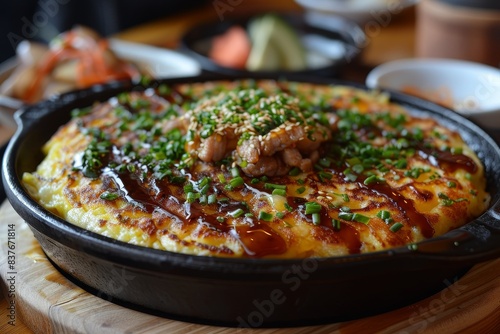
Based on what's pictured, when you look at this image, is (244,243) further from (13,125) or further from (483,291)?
(13,125)

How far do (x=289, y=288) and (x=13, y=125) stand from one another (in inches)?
107

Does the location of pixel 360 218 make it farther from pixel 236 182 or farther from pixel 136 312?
pixel 136 312

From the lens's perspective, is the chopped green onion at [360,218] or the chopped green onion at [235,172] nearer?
the chopped green onion at [360,218]

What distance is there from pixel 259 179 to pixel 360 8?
3794 millimetres

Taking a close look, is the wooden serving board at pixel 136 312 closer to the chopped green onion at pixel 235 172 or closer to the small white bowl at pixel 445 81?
the chopped green onion at pixel 235 172

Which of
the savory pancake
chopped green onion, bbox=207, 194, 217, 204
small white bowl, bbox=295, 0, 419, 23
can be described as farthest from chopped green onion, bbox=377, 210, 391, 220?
small white bowl, bbox=295, 0, 419, 23

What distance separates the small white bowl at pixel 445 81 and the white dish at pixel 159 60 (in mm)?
1408

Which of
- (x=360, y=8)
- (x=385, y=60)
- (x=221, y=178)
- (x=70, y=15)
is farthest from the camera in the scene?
(x=70, y=15)

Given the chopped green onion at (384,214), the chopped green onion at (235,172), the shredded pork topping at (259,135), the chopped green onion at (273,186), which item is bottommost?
the chopped green onion at (384,214)

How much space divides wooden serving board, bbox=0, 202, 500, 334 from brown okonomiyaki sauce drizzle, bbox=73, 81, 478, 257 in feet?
0.87

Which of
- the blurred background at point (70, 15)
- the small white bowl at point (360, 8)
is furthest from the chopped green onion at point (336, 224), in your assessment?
the blurred background at point (70, 15)

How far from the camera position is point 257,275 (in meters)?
1.66

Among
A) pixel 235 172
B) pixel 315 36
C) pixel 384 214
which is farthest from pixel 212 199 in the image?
pixel 315 36

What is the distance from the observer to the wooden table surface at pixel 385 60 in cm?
192
